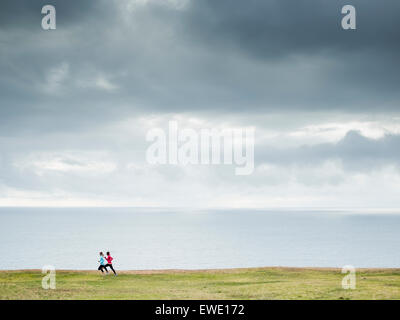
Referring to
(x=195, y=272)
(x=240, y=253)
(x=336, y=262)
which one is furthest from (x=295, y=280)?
(x=240, y=253)

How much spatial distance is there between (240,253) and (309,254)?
86.2 feet

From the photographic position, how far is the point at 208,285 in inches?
1357

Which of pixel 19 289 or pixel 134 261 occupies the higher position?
pixel 19 289

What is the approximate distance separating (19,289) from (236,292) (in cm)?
1571

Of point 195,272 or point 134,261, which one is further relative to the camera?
point 134,261

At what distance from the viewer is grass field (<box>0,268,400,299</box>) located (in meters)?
29.0

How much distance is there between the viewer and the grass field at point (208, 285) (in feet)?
95.2
